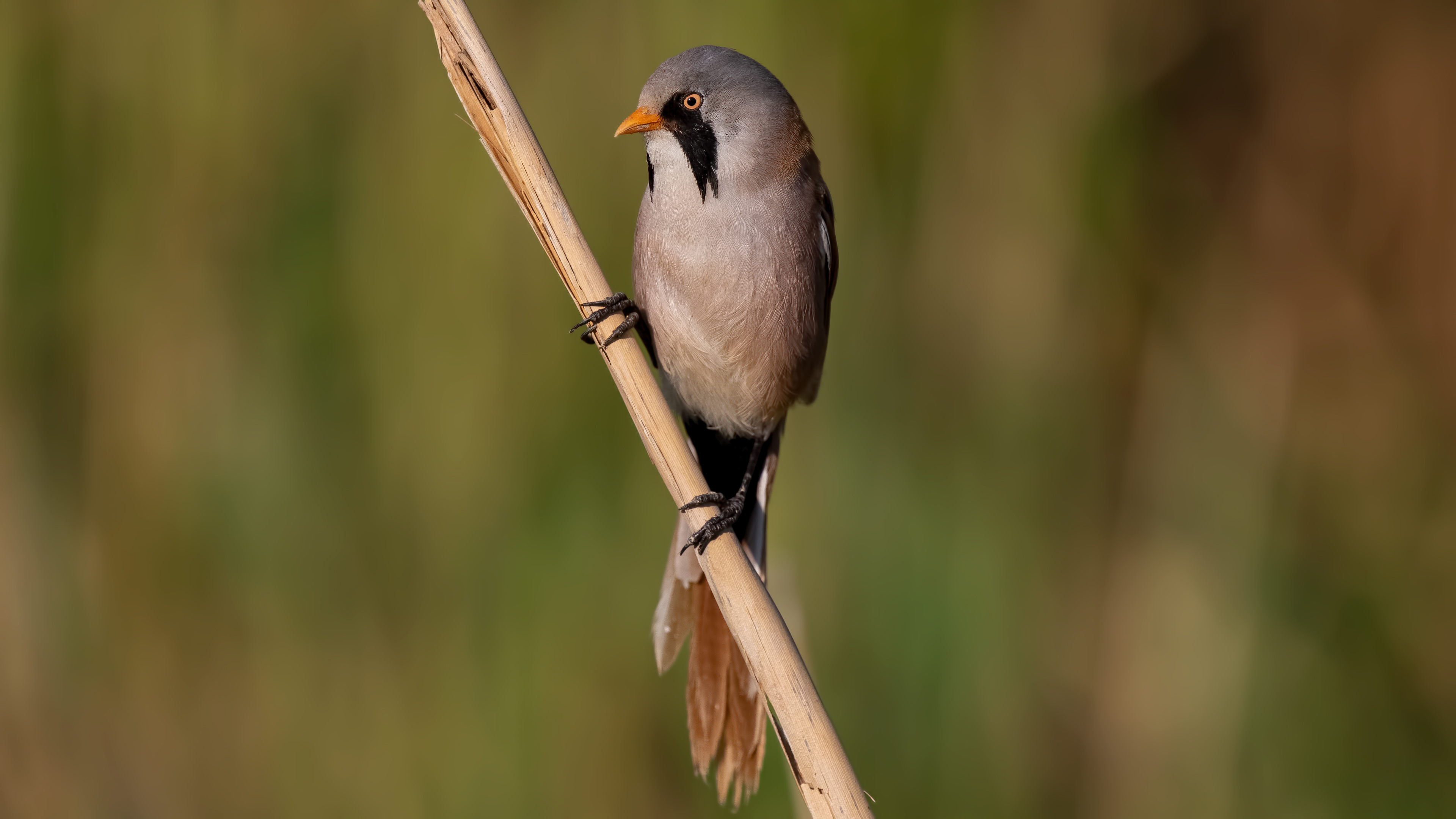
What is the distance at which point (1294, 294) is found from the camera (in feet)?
11.2

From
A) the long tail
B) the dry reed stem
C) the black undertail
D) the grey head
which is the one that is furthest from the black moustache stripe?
the black undertail

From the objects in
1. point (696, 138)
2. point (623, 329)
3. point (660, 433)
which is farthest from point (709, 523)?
point (696, 138)

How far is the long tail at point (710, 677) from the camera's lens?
2203 mm

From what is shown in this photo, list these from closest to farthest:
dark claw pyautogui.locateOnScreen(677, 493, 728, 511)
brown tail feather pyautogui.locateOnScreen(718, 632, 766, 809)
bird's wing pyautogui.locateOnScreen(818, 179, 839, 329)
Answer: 1. dark claw pyautogui.locateOnScreen(677, 493, 728, 511)
2. brown tail feather pyautogui.locateOnScreen(718, 632, 766, 809)
3. bird's wing pyautogui.locateOnScreen(818, 179, 839, 329)

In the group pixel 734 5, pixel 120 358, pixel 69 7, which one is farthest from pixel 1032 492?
pixel 69 7

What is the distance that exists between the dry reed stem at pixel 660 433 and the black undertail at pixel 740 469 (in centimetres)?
78

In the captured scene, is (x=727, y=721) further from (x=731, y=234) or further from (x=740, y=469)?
(x=731, y=234)

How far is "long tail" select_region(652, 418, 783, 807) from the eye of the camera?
2203 millimetres

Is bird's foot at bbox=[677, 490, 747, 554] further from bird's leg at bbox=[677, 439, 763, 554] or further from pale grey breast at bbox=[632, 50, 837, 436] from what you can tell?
pale grey breast at bbox=[632, 50, 837, 436]

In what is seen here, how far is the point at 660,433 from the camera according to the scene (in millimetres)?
1771

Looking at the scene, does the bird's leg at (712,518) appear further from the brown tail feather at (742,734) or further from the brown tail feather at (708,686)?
the brown tail feather at (742,734)

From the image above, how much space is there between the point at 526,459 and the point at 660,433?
114cm

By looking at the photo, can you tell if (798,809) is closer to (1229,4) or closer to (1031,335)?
(1031,335)

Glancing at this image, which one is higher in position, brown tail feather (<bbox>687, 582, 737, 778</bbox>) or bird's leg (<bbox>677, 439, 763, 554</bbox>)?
bird's leg (<bbox>677, 439, 763, 554</bbox>)
